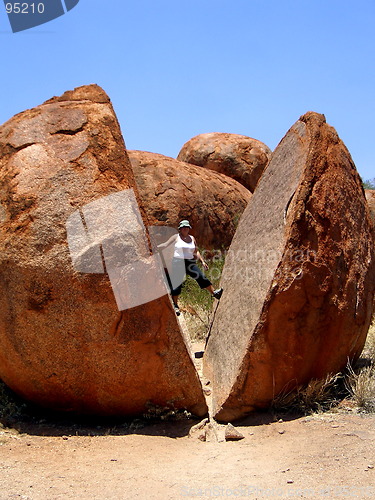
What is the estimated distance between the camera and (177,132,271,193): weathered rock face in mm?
12961

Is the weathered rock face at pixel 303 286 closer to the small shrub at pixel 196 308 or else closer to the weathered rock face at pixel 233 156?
the small shrub at pixel 196 308

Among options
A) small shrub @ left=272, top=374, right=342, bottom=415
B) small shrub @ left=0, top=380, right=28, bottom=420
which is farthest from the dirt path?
small shrub @ left=0, top=380, right=28, bottom=420

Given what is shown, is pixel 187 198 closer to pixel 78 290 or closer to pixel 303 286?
pixel 303 286

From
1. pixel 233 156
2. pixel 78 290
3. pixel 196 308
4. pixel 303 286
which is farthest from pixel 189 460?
pixel 233 156

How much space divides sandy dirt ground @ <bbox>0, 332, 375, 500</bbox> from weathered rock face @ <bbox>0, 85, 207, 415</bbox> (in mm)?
278

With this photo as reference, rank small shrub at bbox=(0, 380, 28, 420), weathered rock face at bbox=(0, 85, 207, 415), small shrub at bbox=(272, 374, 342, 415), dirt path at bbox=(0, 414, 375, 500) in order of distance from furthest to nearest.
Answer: small shrub at bbox=(272, 374, 342, 415) → small shrub at bbox=(0, 380, 28, 420) → weathered rock face at bbox=(0, 85, 207, 415) → dirt path at bbox=(0, 414, 375, 500)

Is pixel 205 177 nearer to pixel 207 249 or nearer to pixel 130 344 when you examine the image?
pixel 207 249

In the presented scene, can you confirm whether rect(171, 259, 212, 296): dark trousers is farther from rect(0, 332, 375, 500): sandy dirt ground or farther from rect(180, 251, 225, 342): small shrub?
rect(0, 332, 375, 500): sandy dirt ground

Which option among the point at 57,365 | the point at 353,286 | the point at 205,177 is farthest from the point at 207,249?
the point at 57,365

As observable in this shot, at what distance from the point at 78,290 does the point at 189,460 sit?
1.18m

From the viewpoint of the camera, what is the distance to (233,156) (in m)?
13.0

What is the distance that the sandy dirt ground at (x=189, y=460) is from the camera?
288 cm

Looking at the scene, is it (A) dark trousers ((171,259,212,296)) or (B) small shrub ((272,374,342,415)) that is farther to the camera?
(A) dark trousers ((171,259,212,296))

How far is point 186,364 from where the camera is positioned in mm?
3893
